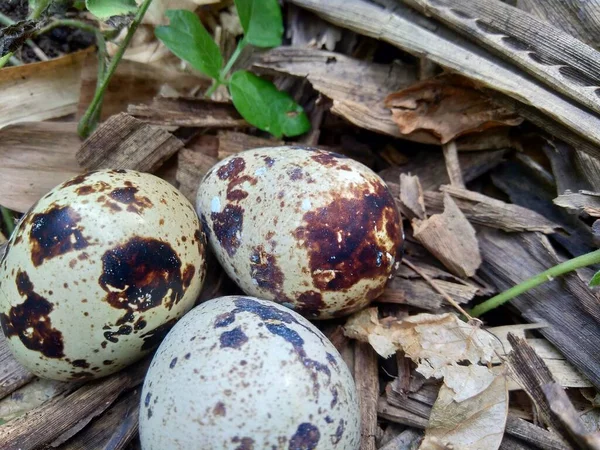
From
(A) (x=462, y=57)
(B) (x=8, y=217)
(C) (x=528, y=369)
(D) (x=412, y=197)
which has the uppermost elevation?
(A) (x=462, y=57)

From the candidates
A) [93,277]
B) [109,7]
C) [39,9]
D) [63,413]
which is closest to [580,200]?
[93,277]

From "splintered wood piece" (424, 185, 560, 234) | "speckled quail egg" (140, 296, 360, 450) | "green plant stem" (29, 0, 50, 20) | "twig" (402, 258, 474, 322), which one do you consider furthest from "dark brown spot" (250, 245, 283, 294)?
"green plant stem" (29, 0, 50, 20)

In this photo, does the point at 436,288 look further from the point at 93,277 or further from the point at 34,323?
the point at 34,323

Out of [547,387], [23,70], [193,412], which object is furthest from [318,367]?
[23,70]

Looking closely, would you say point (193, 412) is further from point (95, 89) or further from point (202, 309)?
point (95, 89)

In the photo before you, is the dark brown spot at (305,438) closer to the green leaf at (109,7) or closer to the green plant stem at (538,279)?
the green plant stem at (538,279)

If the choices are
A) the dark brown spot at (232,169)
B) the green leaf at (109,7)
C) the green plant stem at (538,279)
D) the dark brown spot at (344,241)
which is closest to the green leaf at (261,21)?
the green leaf at (109,7)

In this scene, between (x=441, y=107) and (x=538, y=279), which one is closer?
(x=538, y=279)
